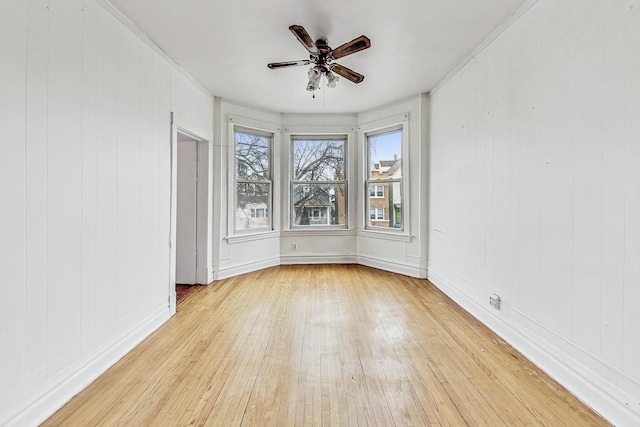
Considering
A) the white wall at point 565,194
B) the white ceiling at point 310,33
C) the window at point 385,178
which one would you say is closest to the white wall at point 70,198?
the white ceiling at point 310,33

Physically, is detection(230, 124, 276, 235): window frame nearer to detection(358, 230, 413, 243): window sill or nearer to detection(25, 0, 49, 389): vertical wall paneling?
detection(358, 230, 413, 243): window sill

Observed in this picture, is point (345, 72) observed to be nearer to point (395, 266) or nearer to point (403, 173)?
point (403, 173)

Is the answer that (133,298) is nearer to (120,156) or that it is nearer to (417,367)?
(120,156)

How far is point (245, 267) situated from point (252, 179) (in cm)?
137

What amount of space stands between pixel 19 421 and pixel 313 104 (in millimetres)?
4482

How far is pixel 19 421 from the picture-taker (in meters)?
1.55

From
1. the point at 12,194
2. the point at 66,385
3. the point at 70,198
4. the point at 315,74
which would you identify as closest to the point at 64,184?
the point at 70,198

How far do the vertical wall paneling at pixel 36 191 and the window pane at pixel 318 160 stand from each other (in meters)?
3.98

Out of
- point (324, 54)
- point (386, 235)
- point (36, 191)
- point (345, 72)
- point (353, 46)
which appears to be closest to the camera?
point (36, 191)

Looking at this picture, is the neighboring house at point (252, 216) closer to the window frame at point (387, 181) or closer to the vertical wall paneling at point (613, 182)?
the window frame at point (387, 181)

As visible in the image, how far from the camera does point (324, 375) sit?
2090mm

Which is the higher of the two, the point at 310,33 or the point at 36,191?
the point at 310,33

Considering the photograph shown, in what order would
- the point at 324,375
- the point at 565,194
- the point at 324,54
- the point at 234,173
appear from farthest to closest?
the point at 234,173
the point at 324,54
the point at 324,375
the point at 565,194

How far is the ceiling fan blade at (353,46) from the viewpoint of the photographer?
2.53 meters
